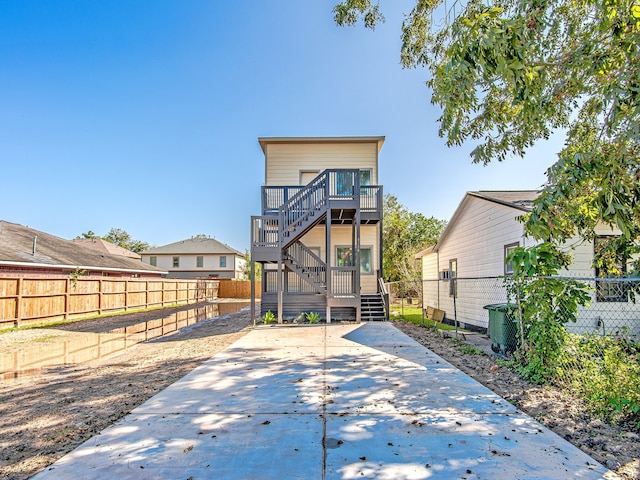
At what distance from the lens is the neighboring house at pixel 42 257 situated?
14962 millimetres

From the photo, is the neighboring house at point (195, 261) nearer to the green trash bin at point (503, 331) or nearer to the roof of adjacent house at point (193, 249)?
the roof of adjacent house at point (193, 249)

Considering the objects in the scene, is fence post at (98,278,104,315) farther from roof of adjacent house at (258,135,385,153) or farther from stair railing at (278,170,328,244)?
roof of adjacent house at (258,135,385,153)

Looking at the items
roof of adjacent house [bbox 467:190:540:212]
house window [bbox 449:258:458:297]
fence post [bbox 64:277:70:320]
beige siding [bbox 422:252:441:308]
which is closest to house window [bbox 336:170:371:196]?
roof of adjacent house [bbox 467:190:540:212]

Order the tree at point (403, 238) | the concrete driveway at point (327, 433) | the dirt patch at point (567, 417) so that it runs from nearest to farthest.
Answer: the concrete driveway at point (327, 433)
the dirt patch at point (567, 417)
the tree at point (403, 238)

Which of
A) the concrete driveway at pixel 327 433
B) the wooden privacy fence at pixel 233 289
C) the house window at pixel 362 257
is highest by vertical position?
the house window at pixel 362 257

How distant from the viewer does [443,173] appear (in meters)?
17.2

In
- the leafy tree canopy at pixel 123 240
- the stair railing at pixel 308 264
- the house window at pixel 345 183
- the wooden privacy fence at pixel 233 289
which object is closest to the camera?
the stair railing at pixel 308 264

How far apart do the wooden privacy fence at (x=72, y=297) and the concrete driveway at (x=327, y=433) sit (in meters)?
10.1

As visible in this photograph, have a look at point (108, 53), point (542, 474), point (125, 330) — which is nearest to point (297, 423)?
point (542, 474)

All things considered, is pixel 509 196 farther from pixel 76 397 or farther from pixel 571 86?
pixel 76 397

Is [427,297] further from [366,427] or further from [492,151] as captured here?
[366,427]

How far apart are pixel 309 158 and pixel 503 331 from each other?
11.4 metres

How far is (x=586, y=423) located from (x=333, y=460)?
113 inches

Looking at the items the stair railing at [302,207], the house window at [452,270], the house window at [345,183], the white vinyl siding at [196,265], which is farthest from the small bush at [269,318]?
the white vinyl siding at [196,265]
